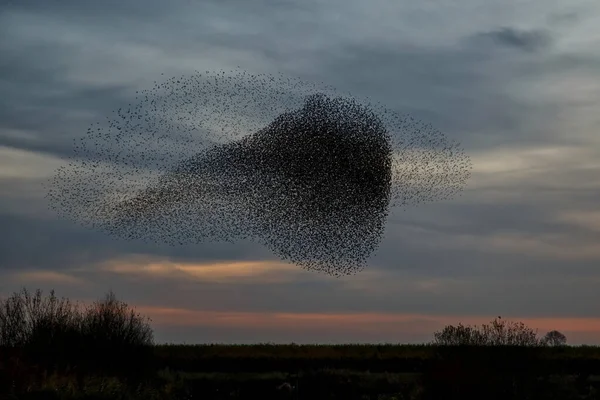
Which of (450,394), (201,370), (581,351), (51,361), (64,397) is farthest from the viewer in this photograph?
(581,351)

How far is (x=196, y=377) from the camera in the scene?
39.0 metres

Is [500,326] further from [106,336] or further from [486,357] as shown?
[106,336]

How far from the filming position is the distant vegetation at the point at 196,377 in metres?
29.3

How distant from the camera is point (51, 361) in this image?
36.2m

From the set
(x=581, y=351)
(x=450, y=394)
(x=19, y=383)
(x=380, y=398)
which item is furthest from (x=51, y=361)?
(x=581, y=351)

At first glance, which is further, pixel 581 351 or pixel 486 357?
pixel 581 351

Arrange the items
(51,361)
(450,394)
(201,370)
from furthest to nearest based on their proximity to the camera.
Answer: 1. (201,370)
2. (51,361)
3. (450,394)

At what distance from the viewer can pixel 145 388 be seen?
1238 inches

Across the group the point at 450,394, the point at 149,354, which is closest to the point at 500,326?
the point at 450,394

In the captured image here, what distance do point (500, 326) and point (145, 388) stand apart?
51.6 feet

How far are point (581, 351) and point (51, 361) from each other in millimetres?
34741

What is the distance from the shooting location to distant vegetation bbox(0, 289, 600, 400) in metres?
29.3

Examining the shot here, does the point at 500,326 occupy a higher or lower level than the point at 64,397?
higher

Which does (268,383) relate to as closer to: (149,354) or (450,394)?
(149,354)
